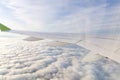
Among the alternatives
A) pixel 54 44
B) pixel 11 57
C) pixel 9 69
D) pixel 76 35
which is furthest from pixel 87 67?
pixel 11 57

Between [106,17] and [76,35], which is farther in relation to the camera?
[76,35]

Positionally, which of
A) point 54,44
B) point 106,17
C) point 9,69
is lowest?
point 9,69

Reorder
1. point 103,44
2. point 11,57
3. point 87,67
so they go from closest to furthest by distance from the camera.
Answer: point 103,44
point 87,67
point 11,57

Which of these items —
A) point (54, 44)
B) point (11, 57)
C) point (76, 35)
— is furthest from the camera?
point (11, 57)

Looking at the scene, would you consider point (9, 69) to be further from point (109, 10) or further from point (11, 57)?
point (109, 10)

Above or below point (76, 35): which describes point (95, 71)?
below

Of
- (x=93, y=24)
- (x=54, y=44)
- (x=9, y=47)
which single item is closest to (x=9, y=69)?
(x=9, y=47)
